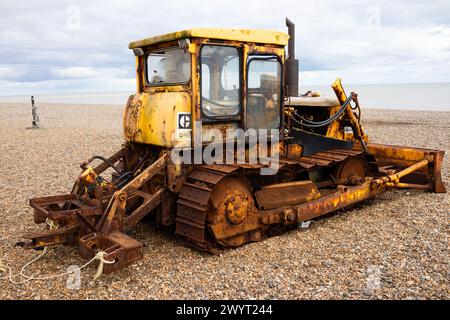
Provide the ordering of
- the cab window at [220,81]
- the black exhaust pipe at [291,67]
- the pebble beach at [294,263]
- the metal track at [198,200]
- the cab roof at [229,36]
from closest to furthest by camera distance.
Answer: the pebble beach at [294,263] → the metal track at [198,200] → the cab roof at [229,36] → the cab window at [220,81] → the black exhaust pipe at [291,67]

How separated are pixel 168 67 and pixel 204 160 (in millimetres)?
1429

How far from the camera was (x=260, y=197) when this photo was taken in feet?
19.7

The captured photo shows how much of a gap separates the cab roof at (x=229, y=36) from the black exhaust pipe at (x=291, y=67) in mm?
169

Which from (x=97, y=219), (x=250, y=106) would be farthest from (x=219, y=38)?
(x=97, y=219)

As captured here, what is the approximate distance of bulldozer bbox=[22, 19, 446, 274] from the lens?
5.21 meters

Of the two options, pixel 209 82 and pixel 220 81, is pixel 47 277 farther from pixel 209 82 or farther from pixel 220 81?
pixel 220 81

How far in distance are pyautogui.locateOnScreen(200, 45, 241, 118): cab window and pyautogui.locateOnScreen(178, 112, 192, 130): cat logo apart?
0.25m

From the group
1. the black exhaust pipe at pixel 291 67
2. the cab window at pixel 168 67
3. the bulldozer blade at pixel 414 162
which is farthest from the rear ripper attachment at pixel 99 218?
the bulldozer blade at pixel 414 162

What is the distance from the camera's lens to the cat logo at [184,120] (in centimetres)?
548

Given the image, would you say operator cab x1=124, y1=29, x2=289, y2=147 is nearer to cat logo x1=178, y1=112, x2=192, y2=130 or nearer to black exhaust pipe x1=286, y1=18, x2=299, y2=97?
cat logo x1=178, y1=112, x2=192, y2=130

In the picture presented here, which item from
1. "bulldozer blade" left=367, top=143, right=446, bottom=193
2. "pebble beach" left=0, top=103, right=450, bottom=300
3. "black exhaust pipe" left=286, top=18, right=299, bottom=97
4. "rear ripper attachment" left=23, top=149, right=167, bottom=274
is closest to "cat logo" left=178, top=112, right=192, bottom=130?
"rear ripper attachment" left=23, top=149, right=167, bottom=274

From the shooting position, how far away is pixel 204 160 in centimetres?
579

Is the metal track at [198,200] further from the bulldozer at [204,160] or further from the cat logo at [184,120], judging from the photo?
the cat logo at [184,120]

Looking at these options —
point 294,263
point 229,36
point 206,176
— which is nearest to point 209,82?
point 229,36
